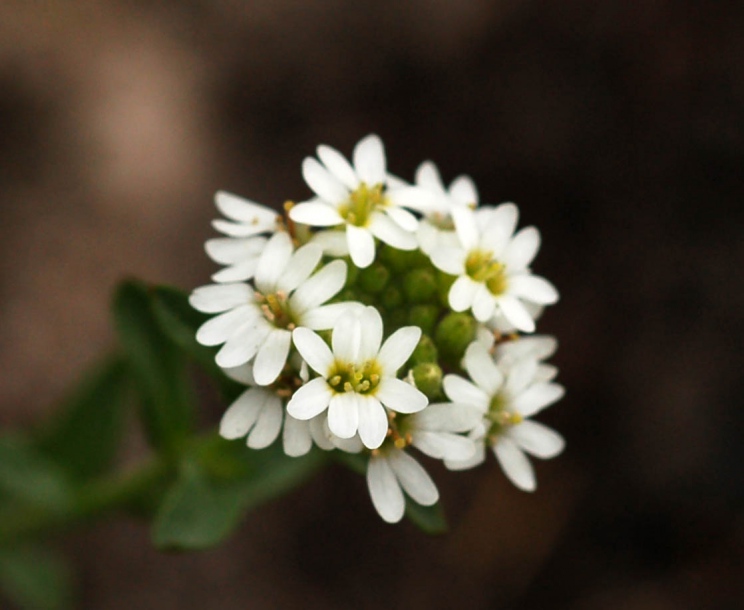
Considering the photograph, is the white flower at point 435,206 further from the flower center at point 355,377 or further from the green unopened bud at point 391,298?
the flower center at point 355,377

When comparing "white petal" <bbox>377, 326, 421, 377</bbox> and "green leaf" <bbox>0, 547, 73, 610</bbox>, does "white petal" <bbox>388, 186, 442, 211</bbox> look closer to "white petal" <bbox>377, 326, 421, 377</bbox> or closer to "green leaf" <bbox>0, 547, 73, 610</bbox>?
"white petal" <bbox>377, 326, 421, 377</bbox>

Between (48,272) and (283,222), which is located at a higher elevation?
(283,222)

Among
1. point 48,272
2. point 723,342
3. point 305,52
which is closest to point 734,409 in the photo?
point 723,342

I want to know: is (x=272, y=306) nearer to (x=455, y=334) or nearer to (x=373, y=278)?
(x=373, y=278)

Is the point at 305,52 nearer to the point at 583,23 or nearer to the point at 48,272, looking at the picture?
the point at 583,23

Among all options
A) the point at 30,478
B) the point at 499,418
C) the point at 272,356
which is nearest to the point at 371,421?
the point at 272,356

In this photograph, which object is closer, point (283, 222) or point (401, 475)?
point (401, 475)

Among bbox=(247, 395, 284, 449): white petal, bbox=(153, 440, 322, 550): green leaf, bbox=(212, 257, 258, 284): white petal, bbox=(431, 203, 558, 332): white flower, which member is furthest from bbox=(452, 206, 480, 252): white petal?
bbox=(153, 440, 322, 550): green leaf
